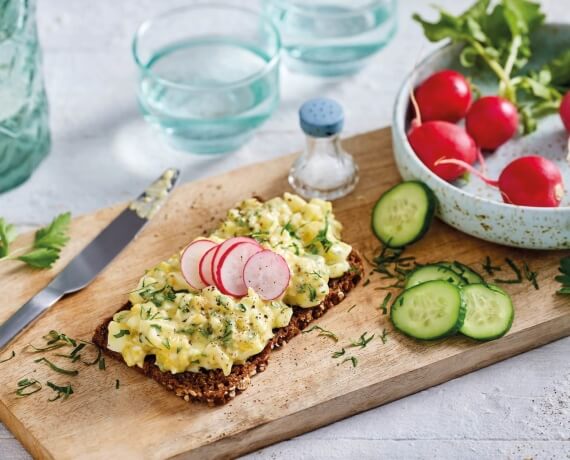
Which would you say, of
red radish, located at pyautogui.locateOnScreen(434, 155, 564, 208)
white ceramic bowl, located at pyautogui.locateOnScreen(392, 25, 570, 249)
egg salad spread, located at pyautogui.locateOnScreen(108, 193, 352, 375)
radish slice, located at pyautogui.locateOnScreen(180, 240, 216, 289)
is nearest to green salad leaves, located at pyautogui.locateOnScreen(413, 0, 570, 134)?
white ceramic bowl, located at pyautogui.locateOnScreen(392, 25, 570, 249)

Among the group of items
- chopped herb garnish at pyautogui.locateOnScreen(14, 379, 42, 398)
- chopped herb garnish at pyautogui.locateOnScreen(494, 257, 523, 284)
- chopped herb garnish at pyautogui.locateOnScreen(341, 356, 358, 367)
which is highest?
chopped herb garnish at pyautogui.locateOnScreen(14, 379, 42, 398)

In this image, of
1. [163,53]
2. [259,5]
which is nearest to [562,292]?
[163,53]

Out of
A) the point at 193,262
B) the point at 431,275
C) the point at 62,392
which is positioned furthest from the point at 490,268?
the point at 62,392

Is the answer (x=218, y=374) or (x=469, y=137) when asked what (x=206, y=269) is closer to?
(x=218, y=374)

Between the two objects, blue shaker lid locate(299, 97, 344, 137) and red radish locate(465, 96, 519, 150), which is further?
red radish locate(465, 96, 519, 150)

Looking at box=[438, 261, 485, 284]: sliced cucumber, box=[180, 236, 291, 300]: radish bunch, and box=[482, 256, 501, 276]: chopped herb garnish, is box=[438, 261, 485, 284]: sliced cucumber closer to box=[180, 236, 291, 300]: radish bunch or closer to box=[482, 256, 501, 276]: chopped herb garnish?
box=[482, 256, 501, 276]: chopped herb garnish

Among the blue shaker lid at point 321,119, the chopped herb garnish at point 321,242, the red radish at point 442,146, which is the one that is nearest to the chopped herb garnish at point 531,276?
the red radish at point 442,146
